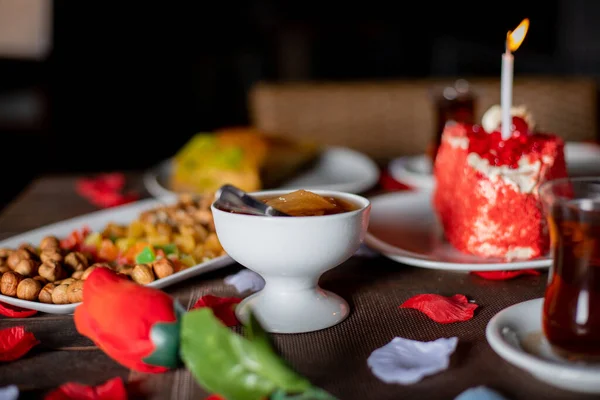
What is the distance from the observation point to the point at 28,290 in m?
0.87

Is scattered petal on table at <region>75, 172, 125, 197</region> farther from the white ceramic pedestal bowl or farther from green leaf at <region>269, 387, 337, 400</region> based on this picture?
green leaf at <region>269, 387, 337, 400</region>

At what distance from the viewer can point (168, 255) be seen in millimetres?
1013

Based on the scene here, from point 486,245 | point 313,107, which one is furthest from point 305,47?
point 486,245

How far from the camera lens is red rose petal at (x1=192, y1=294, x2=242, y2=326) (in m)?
0.84

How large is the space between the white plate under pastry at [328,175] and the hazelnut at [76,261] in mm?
606

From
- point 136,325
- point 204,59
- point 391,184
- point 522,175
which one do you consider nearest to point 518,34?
point 522,175

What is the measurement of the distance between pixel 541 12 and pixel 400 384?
528cm

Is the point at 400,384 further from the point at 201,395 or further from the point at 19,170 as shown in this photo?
the point at 19,170

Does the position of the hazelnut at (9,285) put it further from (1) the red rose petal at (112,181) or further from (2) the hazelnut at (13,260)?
(1) the red rose petal at (112,181)

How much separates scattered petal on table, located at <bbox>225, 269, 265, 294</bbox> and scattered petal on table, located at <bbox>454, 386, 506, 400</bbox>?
0.40 metres

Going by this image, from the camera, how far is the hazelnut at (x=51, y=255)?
951mm

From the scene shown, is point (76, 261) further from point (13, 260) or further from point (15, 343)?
point (15, 343)

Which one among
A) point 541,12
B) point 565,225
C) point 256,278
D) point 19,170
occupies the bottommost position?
point 19,170

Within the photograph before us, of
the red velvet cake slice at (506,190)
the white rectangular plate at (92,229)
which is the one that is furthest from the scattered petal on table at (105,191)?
the red velvet cake slice at (506,190)
